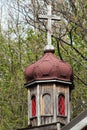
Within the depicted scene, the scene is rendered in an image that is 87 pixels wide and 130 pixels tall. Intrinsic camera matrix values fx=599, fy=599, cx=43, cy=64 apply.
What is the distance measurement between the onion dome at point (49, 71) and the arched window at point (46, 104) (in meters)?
0.46

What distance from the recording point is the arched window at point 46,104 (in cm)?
1584

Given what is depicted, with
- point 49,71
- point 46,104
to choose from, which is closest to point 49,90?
point 46,104

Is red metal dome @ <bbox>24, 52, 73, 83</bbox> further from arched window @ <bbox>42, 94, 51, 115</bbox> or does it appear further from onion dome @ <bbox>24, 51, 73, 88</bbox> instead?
arched window @ <bbox>42, 94, 51, 115</bbox>

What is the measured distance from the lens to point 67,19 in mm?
18562

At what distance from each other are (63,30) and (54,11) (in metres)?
0.67

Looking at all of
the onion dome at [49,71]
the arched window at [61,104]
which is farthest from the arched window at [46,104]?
the onion dome at [49,71]

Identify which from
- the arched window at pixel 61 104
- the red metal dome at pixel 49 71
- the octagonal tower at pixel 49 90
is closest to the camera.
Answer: the octagonal tower at pixel 49 90

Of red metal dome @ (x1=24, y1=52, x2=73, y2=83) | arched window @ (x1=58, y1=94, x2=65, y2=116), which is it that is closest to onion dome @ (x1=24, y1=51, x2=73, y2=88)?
red metal dome @ (x1=24, y1=52, x2=73, y2=83)

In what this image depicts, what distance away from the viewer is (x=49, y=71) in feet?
52.7

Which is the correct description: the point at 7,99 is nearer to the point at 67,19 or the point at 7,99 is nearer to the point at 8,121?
the point at 8,121

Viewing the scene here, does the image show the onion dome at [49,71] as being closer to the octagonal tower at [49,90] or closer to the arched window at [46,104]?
the octagonal tower at [49,90]

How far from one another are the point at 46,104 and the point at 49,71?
34.9 inches

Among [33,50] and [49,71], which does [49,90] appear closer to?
[49,71]

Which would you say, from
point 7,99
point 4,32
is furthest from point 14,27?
point 7,99
